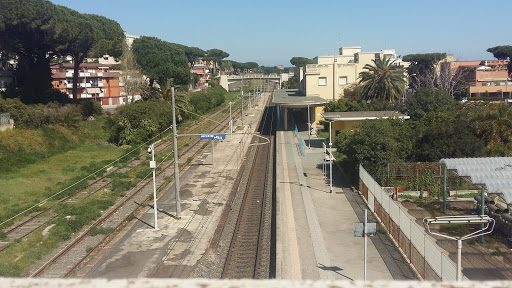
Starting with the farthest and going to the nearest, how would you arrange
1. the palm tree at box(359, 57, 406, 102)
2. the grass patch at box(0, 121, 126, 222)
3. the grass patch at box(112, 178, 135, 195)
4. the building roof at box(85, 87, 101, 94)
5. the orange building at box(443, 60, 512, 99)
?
1. the orange building at box(443, 60, 512, 99)
2. the building roof at box(85, 87, 101, 94)
3. the palm tree at box(359, 57, 406, 102)
4. the grass patch at box(112, 178, 135, 195)
5. the grass patch at box(0, 121, 126, 222)

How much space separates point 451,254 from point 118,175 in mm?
18490

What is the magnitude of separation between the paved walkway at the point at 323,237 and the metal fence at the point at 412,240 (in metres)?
0.39

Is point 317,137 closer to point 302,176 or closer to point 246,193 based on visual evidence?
point 302,176

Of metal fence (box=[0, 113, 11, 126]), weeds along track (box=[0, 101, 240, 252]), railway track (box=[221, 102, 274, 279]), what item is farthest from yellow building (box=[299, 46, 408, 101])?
metal fence (box=[0, 113, 11, 126])

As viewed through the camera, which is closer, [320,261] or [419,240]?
[419,240]

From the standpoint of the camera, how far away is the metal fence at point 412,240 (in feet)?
33.7

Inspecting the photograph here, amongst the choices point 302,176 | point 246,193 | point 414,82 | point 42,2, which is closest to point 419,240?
point 246,193

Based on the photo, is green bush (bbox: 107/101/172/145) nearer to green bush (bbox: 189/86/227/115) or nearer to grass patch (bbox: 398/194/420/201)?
green bush (bbox: 189/86/227/115)

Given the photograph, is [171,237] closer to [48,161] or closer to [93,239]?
[93,239]

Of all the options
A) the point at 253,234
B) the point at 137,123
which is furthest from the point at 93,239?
the point at 137,123

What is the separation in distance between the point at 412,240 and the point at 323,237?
3575 mm

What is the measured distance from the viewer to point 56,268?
13477mm

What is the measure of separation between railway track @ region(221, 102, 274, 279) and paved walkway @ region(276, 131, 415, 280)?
0.59m

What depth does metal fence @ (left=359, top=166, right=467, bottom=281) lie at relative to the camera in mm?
10281
